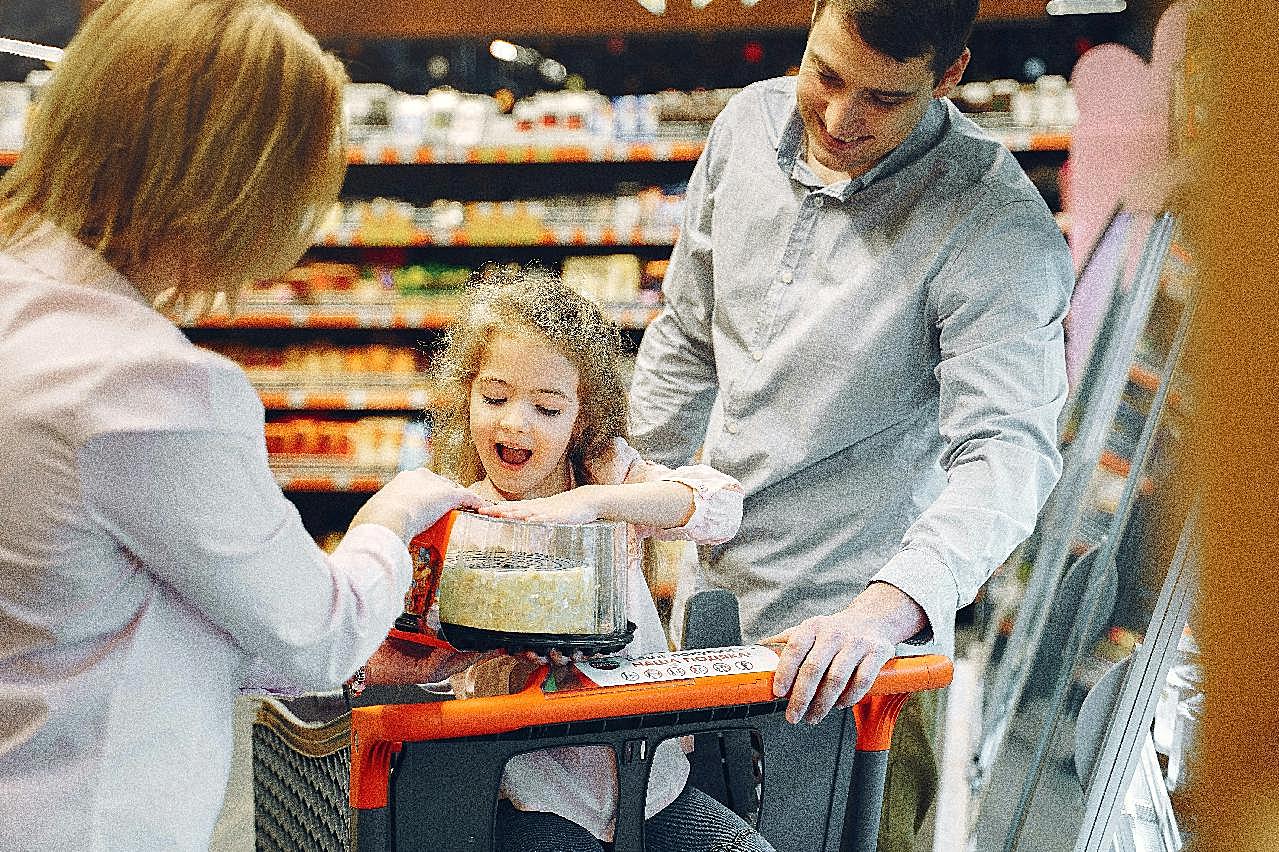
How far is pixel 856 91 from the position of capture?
1.71m

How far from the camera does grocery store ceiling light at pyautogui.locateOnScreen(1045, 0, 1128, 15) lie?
4.30m

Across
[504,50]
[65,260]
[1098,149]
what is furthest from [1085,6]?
[65,260]

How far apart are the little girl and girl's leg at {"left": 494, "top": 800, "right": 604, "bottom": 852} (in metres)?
0.09

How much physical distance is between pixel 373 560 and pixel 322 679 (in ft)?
0.42

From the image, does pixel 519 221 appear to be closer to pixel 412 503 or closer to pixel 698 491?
pixel 698 491

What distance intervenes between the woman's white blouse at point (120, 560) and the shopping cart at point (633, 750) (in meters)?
0.15

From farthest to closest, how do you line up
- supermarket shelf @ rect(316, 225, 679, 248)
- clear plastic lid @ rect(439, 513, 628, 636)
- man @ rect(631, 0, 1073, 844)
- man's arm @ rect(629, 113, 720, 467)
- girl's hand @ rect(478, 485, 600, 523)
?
supermarket shelf @ rect(316, 225, 679, 248), man's arm @ rect(629, 113, 720, 467), man @ rect(631, 0, 1073, 844), girl's hand @ rect(478, 485, 600, 523), clear plastic lid @ rect(439, 513, 628, 636)

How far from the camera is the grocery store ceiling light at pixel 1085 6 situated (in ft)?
14.1

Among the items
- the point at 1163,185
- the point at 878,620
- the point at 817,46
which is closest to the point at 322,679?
the point at 878,620

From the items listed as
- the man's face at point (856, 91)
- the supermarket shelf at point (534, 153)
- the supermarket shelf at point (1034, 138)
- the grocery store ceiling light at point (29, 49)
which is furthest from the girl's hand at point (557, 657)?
the grocery store ceiling light at point (29, 49)

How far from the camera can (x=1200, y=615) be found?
25 cm

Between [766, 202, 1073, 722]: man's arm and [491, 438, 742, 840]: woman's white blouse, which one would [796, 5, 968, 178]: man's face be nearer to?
[766, 202, 1073, 722]: man's arm

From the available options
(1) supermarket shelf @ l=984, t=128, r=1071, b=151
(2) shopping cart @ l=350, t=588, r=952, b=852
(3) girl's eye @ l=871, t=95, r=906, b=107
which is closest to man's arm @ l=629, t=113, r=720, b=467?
(3) girl's eye @ l=871, t=95, r=906, b=107

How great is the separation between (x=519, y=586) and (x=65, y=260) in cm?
54
